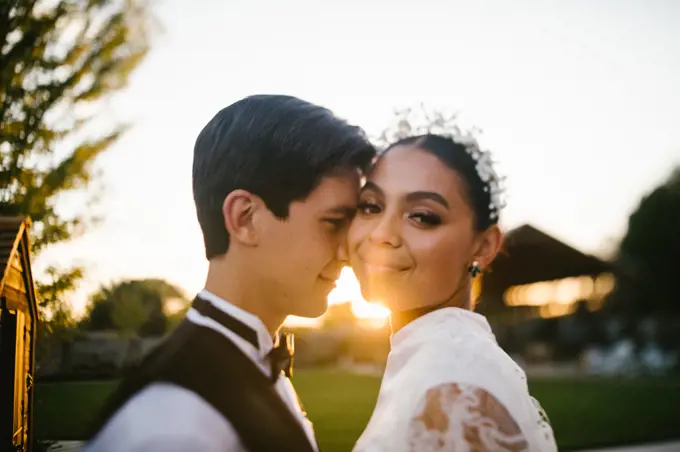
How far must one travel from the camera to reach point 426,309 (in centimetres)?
238

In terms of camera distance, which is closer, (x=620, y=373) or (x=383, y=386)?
(x=383, y=386)

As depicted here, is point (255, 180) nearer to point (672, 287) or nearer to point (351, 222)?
point (351, 222)

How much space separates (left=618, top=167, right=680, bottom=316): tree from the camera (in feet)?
113

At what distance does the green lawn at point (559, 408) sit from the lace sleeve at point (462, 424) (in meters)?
2.51

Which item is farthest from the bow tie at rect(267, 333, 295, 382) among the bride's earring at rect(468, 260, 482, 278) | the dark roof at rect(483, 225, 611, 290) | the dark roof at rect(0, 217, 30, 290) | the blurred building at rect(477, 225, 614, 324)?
the dark roof at rect(483, 225, 611, 290)

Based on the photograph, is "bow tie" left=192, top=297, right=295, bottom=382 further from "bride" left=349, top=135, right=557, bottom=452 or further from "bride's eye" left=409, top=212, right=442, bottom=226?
"bride's eye" left=409, top=212, right=442, bottom=226

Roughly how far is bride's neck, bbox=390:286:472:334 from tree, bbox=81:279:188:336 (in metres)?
3.29

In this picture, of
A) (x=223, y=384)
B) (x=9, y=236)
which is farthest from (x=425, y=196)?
(x=9, y=236)

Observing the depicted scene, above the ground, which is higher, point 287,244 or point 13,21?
point 13,21

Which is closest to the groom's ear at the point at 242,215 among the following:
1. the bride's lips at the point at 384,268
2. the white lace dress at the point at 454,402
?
the bride's lips at the point at 384,268

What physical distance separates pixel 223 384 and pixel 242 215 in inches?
19.0

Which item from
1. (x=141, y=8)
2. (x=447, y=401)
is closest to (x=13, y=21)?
(x=141, y=8)

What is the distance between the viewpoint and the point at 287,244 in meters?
2.21

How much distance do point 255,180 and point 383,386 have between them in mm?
734
